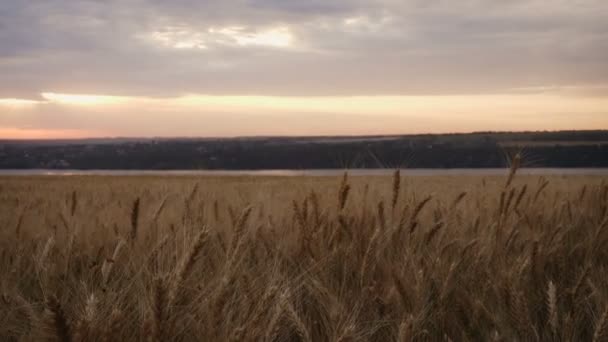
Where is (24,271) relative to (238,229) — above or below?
below

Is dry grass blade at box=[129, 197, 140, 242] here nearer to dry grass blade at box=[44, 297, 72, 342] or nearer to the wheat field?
the wheat field

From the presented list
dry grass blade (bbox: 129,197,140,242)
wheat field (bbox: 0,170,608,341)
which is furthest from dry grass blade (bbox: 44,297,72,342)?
dry grass blade (bbox: 129,197,140,242)

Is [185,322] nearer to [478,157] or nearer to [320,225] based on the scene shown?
[320,225]

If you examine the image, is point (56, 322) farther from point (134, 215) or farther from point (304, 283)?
point (134, 215)

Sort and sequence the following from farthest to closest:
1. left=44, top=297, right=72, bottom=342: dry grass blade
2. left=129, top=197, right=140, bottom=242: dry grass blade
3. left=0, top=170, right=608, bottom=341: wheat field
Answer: left=129, top=197, right=140, bottom=242: dry grass blade → left=0, top=170, right=608, bottom=341: wheat field → left=44, top=297, right=72, bottom=342: dry grass blade

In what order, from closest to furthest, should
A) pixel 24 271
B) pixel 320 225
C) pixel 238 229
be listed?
1. pixel 238 229
2. pixel 24 271
3. pixel 320 225

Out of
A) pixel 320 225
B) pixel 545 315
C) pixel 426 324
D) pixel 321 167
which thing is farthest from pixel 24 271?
pixel 321 167

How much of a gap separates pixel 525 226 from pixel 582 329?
1545 mm

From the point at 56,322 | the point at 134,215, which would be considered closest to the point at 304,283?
the point at 134,215

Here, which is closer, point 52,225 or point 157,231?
point 157,231

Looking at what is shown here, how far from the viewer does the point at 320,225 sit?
2996 mm

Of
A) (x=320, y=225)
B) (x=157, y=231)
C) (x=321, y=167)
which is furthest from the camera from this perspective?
(x=321, y=167)

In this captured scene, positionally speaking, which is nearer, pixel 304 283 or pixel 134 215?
pixel 304 283

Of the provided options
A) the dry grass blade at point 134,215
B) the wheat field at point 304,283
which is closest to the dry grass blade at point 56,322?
the wheat field at point 304,283
